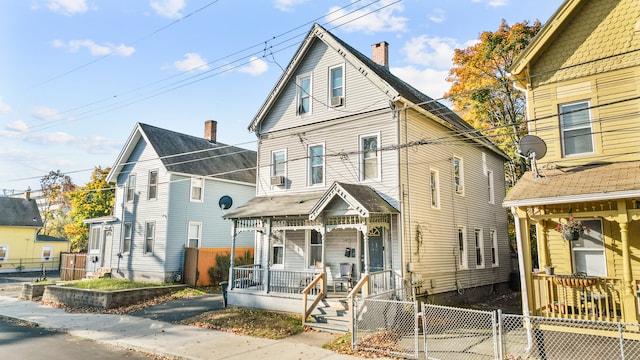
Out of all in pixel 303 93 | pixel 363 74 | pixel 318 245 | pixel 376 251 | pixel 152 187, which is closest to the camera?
pixel 376 251

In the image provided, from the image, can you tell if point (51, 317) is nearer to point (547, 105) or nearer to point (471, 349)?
point (471, 349)

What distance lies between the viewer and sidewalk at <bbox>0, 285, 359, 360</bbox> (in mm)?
9758

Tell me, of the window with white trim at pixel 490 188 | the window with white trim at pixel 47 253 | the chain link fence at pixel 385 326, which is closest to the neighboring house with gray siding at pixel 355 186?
the chain link fence at pixel 385 326

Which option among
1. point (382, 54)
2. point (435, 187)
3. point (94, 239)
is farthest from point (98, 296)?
point (382, 54)

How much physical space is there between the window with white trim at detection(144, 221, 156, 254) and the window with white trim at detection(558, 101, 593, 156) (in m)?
20.3

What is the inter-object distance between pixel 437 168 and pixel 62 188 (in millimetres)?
49352

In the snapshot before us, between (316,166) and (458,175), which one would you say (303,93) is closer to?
(316,166)

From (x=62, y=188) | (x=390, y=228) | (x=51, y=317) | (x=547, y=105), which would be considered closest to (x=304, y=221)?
(x=390, y=228)

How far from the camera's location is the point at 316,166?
53.3 ft

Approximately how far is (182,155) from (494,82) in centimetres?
1912

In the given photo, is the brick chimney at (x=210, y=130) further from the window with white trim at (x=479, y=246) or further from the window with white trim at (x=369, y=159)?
the window with white trim at (x=479, y=246)

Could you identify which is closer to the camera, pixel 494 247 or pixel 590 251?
pixel 590 251

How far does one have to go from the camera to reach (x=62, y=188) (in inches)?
1948

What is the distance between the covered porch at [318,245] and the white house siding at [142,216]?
740 cm
